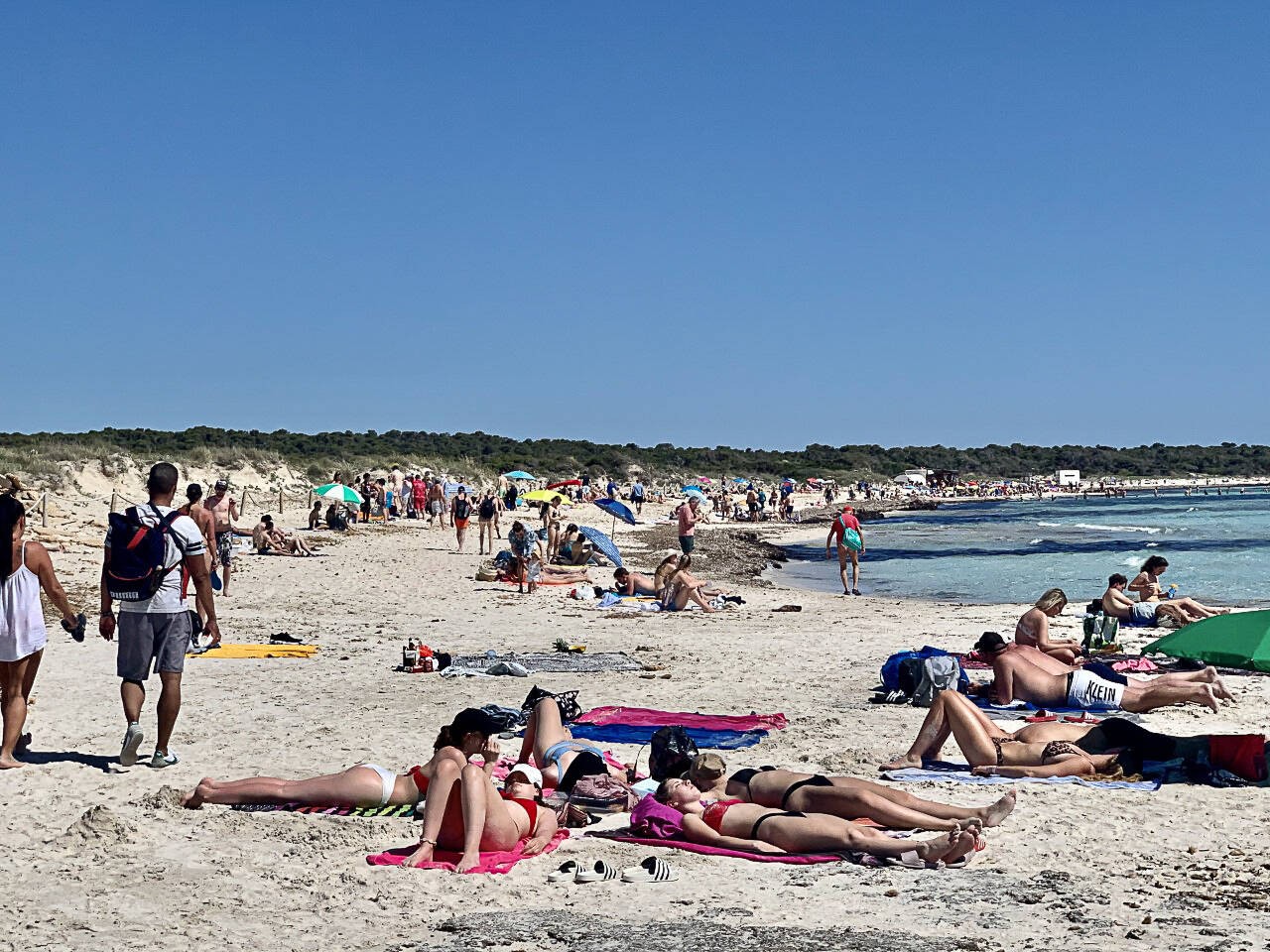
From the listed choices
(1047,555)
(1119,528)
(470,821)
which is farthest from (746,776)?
(1119,528)

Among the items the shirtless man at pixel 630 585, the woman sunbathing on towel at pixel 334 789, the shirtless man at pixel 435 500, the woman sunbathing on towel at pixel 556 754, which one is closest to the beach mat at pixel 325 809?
the woman sunbathing on towel at pixel 334 789

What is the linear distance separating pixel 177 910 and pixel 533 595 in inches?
508

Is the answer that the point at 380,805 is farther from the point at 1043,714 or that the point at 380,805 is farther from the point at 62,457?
the point at 62,457

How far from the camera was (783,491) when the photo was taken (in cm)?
5984

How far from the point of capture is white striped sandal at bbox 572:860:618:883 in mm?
5359

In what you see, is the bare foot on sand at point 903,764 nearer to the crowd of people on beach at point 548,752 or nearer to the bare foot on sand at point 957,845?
the crowd of people on beach at point 548,752

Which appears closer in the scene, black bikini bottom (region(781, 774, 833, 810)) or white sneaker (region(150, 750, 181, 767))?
black bikini bottom (region(781, 774, 833, 810))

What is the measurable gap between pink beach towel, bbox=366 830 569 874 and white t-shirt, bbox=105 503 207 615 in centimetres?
209

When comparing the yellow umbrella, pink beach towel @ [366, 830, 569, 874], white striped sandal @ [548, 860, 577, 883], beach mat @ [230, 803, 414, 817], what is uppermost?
the yellow umbrella

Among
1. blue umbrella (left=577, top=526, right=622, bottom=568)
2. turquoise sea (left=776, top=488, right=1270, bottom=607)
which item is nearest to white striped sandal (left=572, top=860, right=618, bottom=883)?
blue umbrella (left=577, top=526, right=622, bottom=568)

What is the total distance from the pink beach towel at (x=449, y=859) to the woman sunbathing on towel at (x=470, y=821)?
0.09 ft

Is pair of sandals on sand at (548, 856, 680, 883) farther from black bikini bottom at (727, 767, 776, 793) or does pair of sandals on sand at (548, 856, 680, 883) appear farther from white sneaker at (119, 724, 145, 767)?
white sneaker at (119, 724, 145, 767)

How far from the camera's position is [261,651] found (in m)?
11.4

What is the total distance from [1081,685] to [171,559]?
20.9 feet
